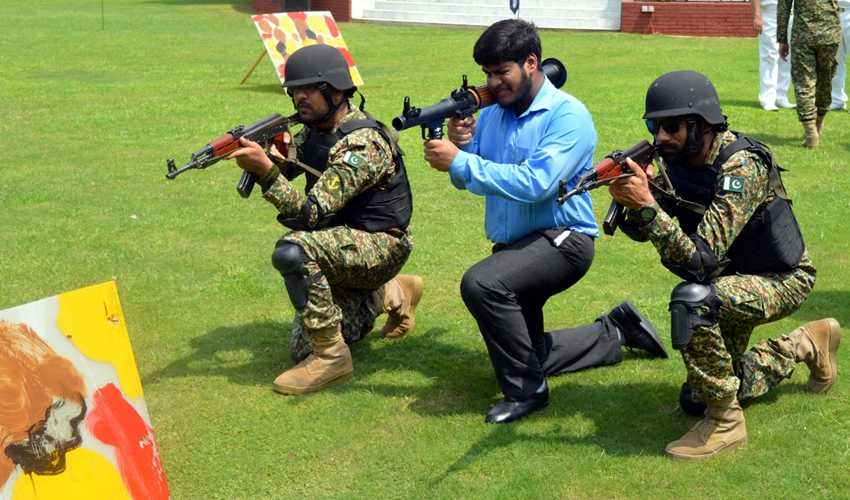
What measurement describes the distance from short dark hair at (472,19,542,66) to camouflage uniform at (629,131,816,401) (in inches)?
42.5

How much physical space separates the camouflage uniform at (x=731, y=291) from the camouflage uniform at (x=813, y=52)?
7105 millimetres

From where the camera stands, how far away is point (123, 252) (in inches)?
316

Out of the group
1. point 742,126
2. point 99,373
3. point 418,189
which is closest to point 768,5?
point 742,126

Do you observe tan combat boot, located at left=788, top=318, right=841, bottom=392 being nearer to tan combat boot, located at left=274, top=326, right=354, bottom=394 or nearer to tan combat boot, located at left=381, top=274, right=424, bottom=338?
tan combat boot, located at left=381, top=274, right=424, bottom=338

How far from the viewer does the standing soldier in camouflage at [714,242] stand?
4.30m

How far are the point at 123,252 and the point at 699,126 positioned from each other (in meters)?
5.16

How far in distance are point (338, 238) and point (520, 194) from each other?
1.17m

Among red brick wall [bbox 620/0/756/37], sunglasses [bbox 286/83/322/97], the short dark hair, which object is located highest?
the short dark hair

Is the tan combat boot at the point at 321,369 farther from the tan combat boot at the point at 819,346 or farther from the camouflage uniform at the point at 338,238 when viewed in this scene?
the tan combat boot at the point at 819,346

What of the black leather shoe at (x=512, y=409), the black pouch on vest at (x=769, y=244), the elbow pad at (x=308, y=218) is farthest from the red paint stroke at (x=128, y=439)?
the black pouch on vest at (x=769, y=244)

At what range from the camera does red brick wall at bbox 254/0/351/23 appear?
27984mm

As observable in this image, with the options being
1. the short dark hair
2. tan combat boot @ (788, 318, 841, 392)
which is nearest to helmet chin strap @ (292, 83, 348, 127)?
the short dark hair

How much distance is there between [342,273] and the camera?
5.52m

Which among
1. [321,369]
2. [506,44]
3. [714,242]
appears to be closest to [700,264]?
[714,242]
